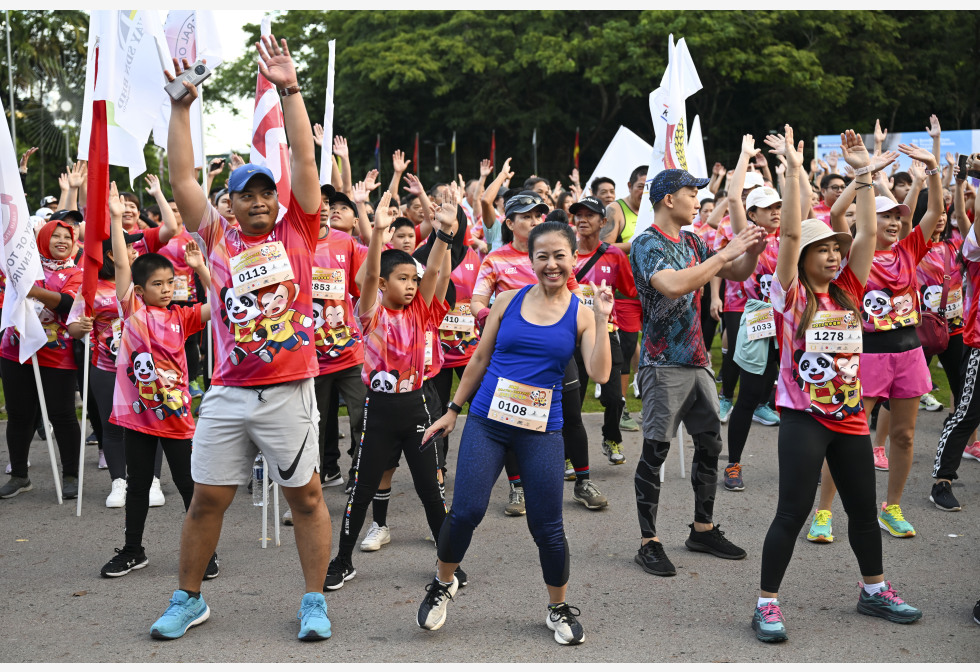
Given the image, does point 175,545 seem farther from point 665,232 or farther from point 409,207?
point 409,207

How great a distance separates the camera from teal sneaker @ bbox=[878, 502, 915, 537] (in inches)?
229

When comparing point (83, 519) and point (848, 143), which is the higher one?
point (848, 143)

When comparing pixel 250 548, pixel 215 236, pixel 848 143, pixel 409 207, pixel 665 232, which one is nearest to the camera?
pixel 215 236

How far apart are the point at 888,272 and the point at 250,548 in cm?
437

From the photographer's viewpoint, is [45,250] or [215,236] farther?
[45,250]

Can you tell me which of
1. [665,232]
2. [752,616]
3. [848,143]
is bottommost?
[752,616]

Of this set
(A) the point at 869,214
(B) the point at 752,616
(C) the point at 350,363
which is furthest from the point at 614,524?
(A) the point at 869,214

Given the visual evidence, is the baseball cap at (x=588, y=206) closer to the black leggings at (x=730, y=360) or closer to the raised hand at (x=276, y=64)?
the black leggings at (x=730, y=360)

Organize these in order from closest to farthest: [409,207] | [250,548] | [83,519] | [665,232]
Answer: [665,232], [250,548], [83,519], [409,207]

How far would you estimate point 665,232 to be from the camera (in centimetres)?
537

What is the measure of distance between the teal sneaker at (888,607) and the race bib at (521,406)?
71.0 inches

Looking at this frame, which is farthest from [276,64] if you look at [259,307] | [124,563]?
[124,563]

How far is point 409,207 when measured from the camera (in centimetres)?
981

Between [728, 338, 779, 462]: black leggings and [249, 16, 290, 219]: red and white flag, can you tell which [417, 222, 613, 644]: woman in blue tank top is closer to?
[249, 16, 290, 219]: red and white flag
